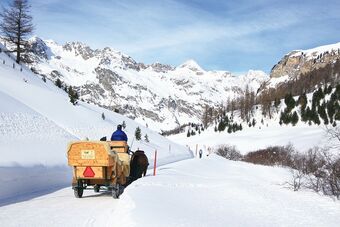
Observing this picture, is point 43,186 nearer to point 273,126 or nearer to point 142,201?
point 142,201

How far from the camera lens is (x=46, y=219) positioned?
9.25m

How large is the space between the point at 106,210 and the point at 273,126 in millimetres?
118385

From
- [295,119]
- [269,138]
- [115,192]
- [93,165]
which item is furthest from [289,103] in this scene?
[93,165]

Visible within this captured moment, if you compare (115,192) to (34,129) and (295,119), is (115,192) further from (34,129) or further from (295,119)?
(295,119)

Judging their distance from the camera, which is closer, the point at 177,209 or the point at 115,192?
the point at 177,209

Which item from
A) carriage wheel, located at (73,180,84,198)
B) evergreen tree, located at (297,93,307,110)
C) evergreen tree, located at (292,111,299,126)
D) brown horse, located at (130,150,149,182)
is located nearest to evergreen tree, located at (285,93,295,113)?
evergreen tree, located at (297,93,307,110)

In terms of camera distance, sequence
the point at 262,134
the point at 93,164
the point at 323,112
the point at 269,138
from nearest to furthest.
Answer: the point at 93,164, the point at 269,138, the point at 323,112, the point at 262,134

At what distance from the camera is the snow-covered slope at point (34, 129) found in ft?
51.9

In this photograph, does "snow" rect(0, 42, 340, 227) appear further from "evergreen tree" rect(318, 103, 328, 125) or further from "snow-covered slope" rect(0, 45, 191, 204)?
"evergreen tree" rect(318, 103, 328, 125)

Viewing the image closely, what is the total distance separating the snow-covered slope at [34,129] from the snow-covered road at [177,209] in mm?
2307

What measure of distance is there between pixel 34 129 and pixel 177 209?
16.2 meters

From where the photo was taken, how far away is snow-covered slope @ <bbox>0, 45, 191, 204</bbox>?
623 inches

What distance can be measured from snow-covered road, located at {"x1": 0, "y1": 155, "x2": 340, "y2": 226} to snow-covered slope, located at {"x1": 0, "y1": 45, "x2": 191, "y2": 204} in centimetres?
231

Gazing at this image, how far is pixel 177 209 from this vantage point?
933 cm
